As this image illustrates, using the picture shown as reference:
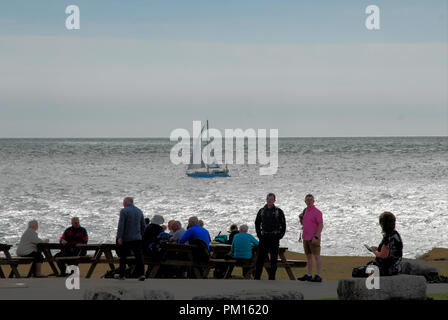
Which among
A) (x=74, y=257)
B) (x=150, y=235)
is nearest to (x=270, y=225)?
(x=150, y=235)

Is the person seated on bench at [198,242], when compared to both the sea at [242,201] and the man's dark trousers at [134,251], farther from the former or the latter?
the sea at [242,201]

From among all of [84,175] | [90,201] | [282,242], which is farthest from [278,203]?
[84,175]

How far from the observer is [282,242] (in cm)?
3441

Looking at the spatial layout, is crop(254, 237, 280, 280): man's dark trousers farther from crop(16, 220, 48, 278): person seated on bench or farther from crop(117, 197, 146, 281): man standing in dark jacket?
crop(16, 220, 48, 278): person seated on bench

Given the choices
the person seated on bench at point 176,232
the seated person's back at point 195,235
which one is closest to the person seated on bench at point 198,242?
the seated person's back at point 195,235

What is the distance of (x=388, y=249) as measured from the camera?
39.7ft

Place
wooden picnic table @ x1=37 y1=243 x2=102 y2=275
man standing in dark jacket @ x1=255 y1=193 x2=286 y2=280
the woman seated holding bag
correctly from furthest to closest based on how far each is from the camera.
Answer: wooden picnic table @ x1=37 y1=243 x2=102 y2=275
man standing in dark jacket @ x1=255 y1=193 x2=286 y2=280
the woman seated holding bag

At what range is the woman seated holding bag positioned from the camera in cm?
1172

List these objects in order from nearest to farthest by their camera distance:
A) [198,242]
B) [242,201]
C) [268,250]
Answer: [268,250] < [198,242] < [242,201]

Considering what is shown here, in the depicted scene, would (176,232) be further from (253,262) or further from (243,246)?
(253,262)

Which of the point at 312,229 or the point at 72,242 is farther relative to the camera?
the point at 72,242

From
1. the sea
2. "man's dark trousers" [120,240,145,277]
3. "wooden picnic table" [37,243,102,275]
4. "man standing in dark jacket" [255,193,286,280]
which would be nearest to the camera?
"man's dark trousers" [120,240,145,277]

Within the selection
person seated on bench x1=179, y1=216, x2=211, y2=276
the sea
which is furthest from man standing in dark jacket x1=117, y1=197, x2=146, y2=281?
the sea

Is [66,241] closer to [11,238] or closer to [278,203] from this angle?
[11,238]
